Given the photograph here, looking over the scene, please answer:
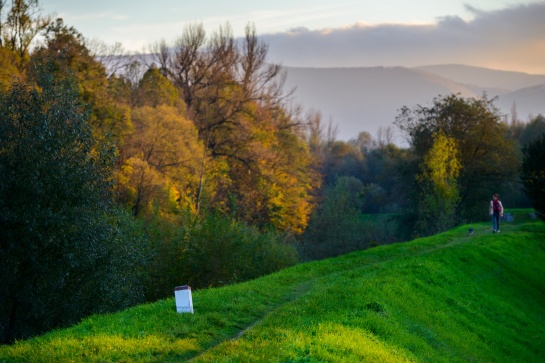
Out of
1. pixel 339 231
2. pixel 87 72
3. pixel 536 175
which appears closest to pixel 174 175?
pixel 87 72

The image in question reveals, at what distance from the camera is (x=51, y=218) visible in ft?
81.7

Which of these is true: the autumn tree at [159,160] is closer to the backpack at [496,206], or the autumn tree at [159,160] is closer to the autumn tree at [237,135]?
the autumn tree at [237,135]

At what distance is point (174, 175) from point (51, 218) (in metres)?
30.6

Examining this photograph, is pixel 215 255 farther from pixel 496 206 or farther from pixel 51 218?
pixel 496 206

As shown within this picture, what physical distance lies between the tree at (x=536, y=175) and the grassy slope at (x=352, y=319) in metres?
13.4

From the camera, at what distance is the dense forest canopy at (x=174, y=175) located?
2544 centimetres

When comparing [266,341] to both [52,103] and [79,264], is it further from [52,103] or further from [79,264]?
[52,103]

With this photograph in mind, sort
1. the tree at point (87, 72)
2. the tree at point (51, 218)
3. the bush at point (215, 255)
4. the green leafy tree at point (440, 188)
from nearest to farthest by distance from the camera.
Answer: the tree at point (51, 218)
the bush at point (215, 255)
the tree at point (87, 72)
the green leafy tree at point (440, 188)

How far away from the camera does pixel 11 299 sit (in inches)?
997

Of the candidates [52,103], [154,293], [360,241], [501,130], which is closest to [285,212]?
[360,241]

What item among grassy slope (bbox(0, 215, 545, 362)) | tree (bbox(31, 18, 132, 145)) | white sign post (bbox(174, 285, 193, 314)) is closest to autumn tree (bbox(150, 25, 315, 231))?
tree (bbox(31, 18, 132, 145))

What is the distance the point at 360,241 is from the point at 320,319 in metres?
53.8

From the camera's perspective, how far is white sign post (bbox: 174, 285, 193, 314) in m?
18.2

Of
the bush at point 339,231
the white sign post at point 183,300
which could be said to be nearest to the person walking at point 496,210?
the bush at point 339,231
